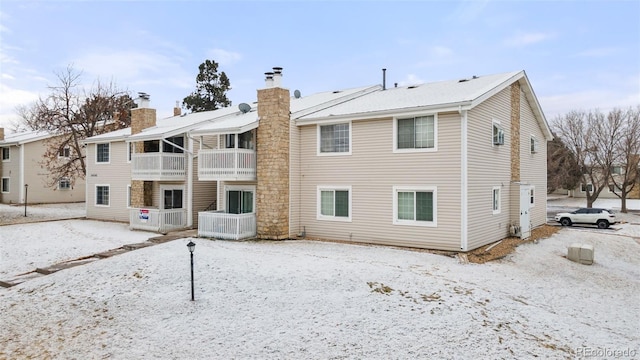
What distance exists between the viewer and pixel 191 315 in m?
8.50

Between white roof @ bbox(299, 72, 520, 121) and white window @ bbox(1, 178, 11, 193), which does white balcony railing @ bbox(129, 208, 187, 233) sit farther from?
white window @ bbox(1, 178, 11, 193)

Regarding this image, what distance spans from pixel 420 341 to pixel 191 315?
4808 mm

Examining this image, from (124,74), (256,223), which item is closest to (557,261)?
(256,223)

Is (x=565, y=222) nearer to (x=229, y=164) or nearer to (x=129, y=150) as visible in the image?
(x=229, y=164)

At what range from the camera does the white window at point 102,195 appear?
2525cm

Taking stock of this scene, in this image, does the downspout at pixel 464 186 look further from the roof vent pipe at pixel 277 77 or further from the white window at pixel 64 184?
the white window at pixel 64 184

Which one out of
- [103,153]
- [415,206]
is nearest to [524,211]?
[415,206]

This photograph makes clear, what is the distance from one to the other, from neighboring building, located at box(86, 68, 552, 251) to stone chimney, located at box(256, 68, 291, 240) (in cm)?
4

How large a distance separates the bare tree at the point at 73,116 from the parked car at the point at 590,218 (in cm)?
3577

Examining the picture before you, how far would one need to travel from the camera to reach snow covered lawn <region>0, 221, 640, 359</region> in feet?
23.5

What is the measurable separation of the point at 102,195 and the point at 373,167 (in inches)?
756

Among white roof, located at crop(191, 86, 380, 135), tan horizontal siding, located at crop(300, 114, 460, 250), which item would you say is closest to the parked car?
white roof, located at crop(191, 86, 380, 135)

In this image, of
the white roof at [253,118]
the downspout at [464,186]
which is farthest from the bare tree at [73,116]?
the downspout at [464,186]

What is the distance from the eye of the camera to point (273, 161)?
16.4 m
